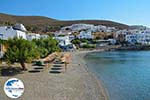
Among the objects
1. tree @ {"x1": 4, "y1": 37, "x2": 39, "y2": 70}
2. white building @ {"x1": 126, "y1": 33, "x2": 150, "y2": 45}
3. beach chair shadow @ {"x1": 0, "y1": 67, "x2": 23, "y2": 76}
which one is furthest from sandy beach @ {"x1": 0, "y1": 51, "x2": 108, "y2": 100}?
white building @ {"x1": 126, "y1": 33, "x2": 150, "y2": 45}

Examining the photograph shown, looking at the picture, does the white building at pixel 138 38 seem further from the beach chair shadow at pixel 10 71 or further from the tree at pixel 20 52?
the beach chair shadow at pixel 10 71

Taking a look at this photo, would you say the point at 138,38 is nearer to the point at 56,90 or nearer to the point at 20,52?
the point at 20,52

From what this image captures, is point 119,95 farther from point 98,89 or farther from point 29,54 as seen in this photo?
point 29,54

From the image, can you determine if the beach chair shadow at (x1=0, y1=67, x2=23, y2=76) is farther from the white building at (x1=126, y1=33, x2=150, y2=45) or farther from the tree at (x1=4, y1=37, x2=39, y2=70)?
the white building at (x1=126, y1=33, x2=150, y2=45)

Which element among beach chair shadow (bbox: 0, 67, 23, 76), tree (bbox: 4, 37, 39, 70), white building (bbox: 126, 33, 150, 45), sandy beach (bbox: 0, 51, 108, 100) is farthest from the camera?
white building (bbox: 126, 33, 150, 45)

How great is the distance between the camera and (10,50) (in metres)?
29.0

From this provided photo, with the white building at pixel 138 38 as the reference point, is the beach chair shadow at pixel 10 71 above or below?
below

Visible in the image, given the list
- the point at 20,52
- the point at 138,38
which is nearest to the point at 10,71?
the point at 20,52

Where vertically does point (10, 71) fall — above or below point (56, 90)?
above

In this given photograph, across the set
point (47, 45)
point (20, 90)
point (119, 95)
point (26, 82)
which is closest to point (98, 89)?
point (119, 95)

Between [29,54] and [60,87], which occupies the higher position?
[29,54]

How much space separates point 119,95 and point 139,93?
6.46 ft

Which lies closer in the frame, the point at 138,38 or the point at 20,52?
the point at 20,52

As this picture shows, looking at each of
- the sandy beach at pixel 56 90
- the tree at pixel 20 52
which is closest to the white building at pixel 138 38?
the tree at pixel 20 52
